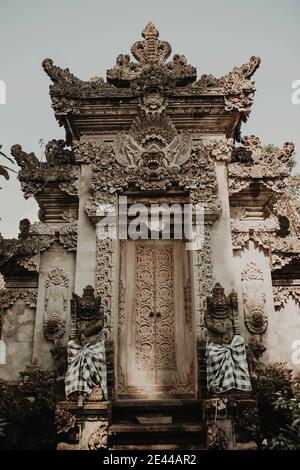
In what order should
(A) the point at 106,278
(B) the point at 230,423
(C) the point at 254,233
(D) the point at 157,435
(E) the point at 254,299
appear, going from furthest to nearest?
(C) the point at 254,233 < (E) the point at 254,299 < (A) the point at 106,278 < (D) the point at 157,435 < (B) the point at 230,423

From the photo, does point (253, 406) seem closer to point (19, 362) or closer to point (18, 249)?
point (19, 362)

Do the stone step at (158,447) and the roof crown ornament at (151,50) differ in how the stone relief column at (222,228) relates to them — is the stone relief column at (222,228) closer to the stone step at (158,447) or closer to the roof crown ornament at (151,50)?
the roof crown ornament at (151,50)

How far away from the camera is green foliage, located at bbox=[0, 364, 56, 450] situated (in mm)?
8086

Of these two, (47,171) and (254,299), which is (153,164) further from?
(254,299)

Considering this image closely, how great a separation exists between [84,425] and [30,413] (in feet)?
5.06

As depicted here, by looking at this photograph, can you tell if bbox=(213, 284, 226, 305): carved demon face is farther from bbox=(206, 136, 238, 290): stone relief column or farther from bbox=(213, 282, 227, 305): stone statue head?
bbox=(206, 136, 238, 290): stone relief column

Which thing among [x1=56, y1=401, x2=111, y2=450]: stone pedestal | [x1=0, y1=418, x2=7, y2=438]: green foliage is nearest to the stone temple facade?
[x1=56, y1=401, x2=111, y2=450]: stone pedestal

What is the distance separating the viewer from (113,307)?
30.4 ft

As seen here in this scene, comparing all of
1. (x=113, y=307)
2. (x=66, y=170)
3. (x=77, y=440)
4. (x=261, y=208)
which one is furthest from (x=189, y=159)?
(x=77, y=440)

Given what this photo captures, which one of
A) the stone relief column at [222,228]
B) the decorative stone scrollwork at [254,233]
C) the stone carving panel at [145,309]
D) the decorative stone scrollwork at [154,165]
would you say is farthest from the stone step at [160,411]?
the decorative stone scrollwork at [154,165]

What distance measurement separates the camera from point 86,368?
8094 millimetres

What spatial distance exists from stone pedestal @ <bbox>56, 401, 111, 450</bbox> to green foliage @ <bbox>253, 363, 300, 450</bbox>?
8.13 feet

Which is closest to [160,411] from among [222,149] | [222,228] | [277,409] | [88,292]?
[277,409]
